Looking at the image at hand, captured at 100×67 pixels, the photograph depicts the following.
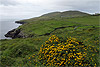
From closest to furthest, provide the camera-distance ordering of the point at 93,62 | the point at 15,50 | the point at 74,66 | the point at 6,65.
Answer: the point at 74,66, the point at 93,62, the point at 6,65, the point at 15,50

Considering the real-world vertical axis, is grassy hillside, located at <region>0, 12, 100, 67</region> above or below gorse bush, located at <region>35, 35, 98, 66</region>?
below

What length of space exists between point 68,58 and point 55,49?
4.41 feet

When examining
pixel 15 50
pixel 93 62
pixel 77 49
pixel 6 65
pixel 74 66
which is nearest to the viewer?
pixel 74 66

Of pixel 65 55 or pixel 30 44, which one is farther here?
pixel 30 44

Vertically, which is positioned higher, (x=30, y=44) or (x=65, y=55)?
(x=65, y=55)

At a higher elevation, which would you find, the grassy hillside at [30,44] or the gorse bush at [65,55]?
the gorse bush at [65,55]

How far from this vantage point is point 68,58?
7.12 metres

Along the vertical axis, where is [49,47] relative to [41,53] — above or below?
above

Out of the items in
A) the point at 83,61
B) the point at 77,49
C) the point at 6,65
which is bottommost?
the point at 6,65

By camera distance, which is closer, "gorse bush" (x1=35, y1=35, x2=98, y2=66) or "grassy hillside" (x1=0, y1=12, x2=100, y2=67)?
"gorse bush" (x1=35, y1=35, x2=98, y2=66)

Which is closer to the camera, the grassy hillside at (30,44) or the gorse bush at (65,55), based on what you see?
the gorse bush at (65,55)

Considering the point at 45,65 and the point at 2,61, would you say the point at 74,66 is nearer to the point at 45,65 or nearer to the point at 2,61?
the point at 45,65

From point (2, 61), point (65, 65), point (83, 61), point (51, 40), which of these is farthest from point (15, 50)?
point (83, 61)

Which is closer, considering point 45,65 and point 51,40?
point 45,65
